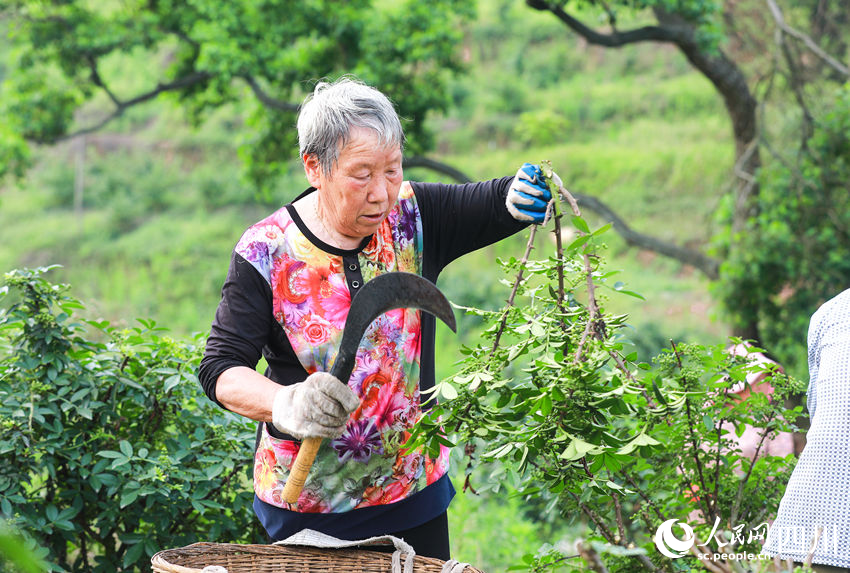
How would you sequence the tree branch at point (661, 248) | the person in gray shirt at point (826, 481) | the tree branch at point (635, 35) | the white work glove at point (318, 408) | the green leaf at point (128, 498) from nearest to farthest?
the person in gray shirt at point (826, 481) → the white work glove at point (318, 408) → the green leaf at point (128, 498) → the tree branch at point (635, 35) → the tree branch at point (661, 248)

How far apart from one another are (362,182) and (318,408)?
496 mm

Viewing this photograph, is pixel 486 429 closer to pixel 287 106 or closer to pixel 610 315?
pixel 610 315

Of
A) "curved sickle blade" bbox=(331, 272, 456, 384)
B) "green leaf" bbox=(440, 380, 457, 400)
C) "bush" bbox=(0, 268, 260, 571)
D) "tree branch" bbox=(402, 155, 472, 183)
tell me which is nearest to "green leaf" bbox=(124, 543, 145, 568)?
"bush" bbox=(0, 268, 260, 571)

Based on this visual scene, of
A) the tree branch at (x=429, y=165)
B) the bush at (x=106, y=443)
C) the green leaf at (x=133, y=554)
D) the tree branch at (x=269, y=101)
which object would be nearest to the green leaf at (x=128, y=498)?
the bush at (x=106, y=443)

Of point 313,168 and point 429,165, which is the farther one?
point 429,165

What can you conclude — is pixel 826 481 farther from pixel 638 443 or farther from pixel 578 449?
pixel 578 449

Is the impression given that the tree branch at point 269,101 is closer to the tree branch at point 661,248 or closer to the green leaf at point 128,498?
the tree branch at point 661,248

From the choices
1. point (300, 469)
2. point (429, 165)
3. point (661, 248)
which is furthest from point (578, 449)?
point (661, 248)

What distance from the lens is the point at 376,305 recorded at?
63.3 inches

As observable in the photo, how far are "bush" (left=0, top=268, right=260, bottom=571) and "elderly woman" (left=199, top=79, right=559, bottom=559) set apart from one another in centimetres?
53

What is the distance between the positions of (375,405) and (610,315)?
55 cm

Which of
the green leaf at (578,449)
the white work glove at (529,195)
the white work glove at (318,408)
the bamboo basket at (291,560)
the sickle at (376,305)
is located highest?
the white work glove at (529,195)

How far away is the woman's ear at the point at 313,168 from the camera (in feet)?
6.11

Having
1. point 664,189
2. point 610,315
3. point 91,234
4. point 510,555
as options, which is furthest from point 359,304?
point 91,234
